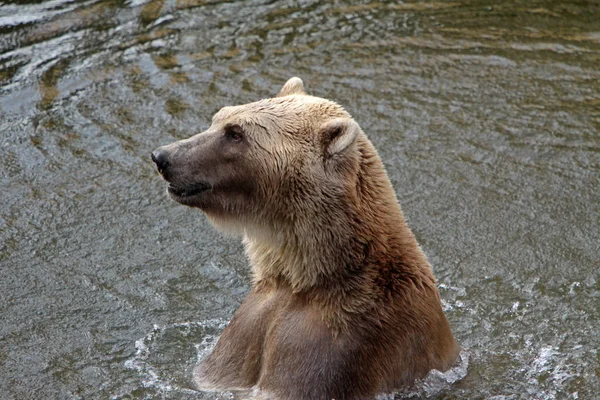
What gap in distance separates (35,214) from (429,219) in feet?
12.3

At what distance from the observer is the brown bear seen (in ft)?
18.7

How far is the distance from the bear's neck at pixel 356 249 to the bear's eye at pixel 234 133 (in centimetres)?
65

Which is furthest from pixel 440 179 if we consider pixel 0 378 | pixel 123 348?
pixel 0 378

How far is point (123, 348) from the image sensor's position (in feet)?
23.9

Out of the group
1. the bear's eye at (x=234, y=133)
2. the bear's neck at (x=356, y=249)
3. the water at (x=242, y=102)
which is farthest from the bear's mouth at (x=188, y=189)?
the water at (x=242, y=102)

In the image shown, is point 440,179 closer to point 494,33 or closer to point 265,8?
point 494,33

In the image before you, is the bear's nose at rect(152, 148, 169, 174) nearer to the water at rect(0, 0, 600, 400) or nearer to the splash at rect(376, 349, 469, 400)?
the water at rect(0, 0, 600, 400)

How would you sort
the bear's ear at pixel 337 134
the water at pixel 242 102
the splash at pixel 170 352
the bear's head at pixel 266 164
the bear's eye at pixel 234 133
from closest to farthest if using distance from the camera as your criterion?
the bear's ear at pixel 337 134, the bear's head at pixel 266 164, the bear's eye at pixel 234 133, the splash at pixel 170 352, the water at pixel 242 102

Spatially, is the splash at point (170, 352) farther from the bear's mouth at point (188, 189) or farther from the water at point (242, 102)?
the bear's mouth at point (188, 189)

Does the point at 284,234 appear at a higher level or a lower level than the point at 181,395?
higher

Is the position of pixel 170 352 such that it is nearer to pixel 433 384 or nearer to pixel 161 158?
pixel 161 158

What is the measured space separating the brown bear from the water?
515 millimetres

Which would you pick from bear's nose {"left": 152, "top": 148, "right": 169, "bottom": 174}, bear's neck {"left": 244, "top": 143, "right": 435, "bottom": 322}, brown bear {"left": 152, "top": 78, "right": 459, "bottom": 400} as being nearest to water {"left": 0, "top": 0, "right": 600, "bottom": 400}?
brown bear {"left": 152, "top": 78, "right": 459, "bottom": 400}

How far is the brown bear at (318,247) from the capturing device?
5707 millimetres
